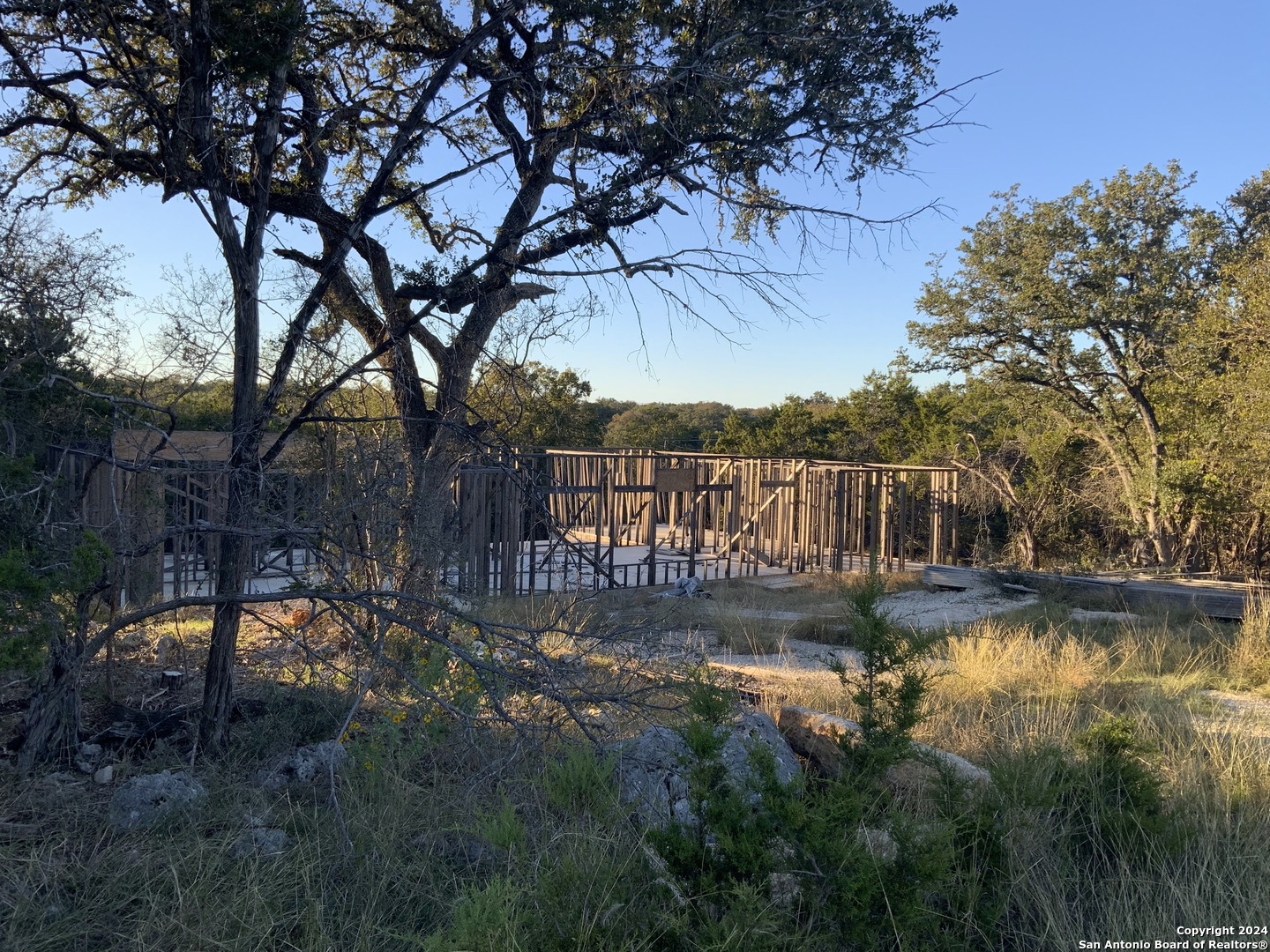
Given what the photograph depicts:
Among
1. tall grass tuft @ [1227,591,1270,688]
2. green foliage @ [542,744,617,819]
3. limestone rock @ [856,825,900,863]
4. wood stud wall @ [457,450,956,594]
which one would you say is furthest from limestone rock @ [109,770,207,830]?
wood stud wall @ [457,450,956,594]

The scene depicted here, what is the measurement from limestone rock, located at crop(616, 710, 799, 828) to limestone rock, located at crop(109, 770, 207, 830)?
6.40ft

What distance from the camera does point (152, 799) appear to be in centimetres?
405

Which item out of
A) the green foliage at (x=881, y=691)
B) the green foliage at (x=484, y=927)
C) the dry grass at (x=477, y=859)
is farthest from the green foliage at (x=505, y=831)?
the green foliage at (x=881, y=691)

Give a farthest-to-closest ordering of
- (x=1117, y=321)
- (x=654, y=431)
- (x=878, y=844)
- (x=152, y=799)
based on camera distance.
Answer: (x=654, y=431), (x=1117, y=321), (x=152, y=799), (x=878, y=844)

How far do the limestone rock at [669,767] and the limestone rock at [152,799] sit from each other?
6.40 feet

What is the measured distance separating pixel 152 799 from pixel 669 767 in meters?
2.32

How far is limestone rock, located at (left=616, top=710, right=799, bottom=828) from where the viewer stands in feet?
12.3

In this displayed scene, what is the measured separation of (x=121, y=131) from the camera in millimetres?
6418

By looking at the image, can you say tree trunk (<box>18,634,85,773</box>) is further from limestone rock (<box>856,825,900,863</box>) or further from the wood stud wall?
the wood stud wall

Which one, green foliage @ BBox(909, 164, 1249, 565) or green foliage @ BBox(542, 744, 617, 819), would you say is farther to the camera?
green foliage @ BBox(909, 164, 1249, 565)

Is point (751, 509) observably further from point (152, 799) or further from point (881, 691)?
point (152, 799)

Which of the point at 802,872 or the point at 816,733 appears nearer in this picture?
the point at 802,872

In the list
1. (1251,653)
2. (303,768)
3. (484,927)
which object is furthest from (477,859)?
(1251,653)

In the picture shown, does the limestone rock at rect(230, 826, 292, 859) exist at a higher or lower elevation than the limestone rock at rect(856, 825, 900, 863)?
lower
